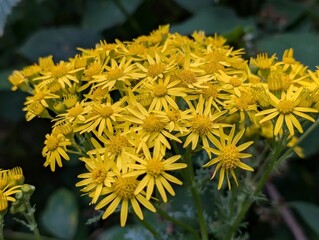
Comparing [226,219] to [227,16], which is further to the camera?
[227,16]

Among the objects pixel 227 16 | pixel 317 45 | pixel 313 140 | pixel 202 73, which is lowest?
pixel 202 73

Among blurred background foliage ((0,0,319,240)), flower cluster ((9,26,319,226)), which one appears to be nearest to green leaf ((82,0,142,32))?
blurred background foliage ((0,0,319,240))

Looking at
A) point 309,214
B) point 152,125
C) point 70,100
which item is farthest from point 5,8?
point 309,214

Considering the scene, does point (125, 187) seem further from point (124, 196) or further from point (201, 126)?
point (201, 126)

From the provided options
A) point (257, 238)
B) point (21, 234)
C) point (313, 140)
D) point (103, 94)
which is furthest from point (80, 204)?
point (103, 94)

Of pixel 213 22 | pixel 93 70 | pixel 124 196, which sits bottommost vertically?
pixel 124 196

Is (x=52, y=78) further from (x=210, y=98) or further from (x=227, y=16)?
(x=227, y=16)

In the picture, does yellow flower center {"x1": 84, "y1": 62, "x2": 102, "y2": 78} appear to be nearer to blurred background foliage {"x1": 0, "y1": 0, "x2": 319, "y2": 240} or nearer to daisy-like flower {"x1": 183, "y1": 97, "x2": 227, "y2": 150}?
daisy-like flower {"x1": 183, "y1": 97, "x2": 227, "y2": 150}
